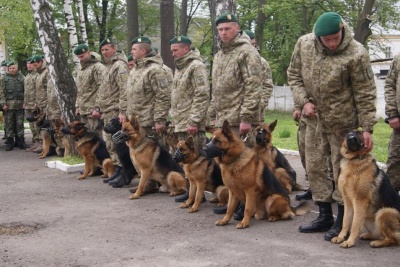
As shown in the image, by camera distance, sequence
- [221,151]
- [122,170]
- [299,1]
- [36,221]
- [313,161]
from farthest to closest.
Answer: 1. [299,1]
2. [122,170]
3. [36,221]
4. [221,151]
5. [313,161]

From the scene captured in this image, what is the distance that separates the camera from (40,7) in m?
11.4

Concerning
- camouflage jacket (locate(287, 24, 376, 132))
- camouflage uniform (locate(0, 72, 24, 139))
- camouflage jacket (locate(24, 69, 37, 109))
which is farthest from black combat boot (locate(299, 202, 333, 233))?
camouflage uniform (locate(0, 72, 24, 139))

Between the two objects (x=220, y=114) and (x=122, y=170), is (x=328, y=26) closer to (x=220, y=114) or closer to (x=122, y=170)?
(x=220, y=114)

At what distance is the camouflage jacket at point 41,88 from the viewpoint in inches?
533

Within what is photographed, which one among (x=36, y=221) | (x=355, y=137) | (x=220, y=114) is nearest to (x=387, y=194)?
(x=355, y=137)

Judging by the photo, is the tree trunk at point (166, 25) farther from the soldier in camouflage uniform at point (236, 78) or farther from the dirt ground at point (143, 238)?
the soldier in camouflage uniform at point (236, 78)

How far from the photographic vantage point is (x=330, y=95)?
529 centimetres

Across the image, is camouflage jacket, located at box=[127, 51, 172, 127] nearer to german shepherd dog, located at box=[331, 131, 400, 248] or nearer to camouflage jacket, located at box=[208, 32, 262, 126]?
camouflage jacket, located at box=[208, 32, 262, 126]

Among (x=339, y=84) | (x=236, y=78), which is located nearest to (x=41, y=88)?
(x=236, y=78)

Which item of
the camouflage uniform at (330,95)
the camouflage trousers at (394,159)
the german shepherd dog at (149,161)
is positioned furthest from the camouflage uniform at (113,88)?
the camouflage trousers at (394,159)

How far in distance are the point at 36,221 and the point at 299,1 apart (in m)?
19.7

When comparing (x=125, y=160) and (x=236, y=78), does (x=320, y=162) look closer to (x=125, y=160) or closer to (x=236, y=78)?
(x=236, y=78)

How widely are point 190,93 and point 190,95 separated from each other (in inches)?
1.1

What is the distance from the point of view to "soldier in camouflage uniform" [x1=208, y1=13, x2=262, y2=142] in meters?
6.46
